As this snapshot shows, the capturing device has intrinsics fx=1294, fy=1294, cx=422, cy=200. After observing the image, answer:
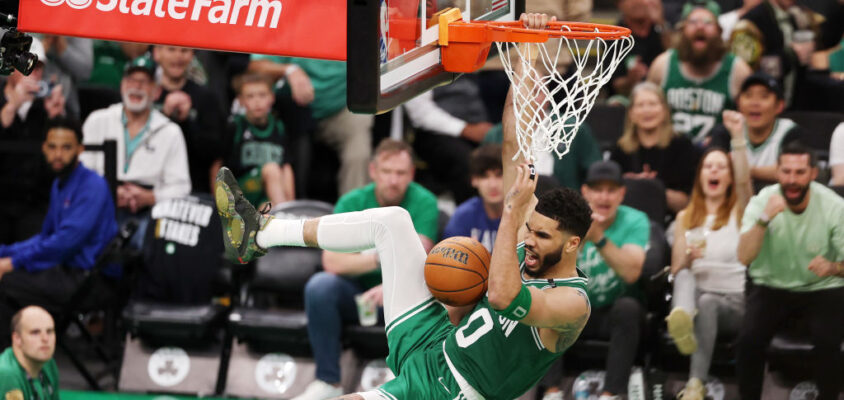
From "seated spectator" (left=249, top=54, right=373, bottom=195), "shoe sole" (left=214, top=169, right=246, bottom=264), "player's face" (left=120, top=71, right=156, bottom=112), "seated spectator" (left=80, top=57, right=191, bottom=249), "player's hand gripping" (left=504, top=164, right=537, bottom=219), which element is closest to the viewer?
"player's hand gripping" (left=504, top=164, right=537, bottom=219)

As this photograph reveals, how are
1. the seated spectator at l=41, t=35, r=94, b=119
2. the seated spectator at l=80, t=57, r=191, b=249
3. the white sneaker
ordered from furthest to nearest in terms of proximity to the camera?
1. the seated spectator at l=41, t=35, r=94, b=119
2. the seated spectator at l=80, t=57, r=191, b=249
3. the white sneaker

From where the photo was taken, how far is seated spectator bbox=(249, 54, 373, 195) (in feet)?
34.9

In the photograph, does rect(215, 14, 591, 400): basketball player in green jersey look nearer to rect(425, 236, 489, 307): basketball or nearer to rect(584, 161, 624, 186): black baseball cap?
rect(425, 236, 489, 307): basketball

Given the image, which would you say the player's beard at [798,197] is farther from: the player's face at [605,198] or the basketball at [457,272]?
the basketball at [457,272]

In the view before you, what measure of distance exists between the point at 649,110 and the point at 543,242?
315 centimetres

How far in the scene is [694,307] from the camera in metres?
8.80

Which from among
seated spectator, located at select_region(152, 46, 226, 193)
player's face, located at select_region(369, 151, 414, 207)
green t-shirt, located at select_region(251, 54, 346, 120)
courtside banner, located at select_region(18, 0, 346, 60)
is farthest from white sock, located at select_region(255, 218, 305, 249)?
seated spectator, located at select_region(152, 46, 226, 193)

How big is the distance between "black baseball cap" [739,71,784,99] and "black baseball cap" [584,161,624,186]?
3.92 ft

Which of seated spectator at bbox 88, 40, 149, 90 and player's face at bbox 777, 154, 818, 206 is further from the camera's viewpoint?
seated spectator at bbox 88, 40, 149, 90

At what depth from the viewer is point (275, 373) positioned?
9750mm

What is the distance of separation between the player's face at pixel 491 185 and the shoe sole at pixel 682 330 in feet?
4.90

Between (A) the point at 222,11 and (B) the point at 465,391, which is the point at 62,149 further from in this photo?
(B) the point at 465,391

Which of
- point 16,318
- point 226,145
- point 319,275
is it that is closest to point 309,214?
point 319,275

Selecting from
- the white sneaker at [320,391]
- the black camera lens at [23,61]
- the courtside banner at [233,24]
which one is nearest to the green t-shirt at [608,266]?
the white sneaker at [320,391]
